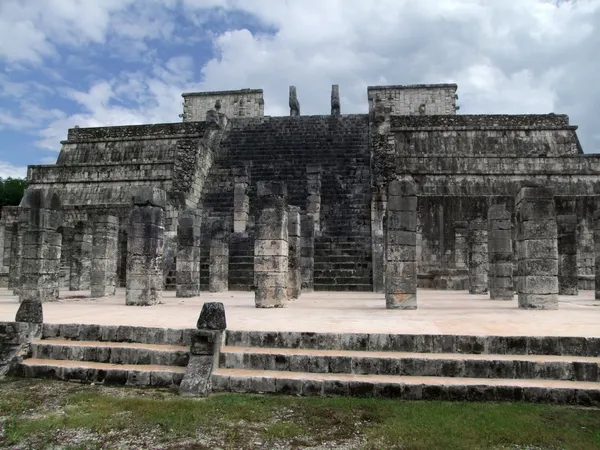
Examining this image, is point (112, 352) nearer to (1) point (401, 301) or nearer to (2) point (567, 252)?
(1) point (401, 301)

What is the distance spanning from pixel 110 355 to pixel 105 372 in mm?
404

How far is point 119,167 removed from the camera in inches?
1027

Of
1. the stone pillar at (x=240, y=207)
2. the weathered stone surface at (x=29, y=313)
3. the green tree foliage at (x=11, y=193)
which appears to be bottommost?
the weathered stone surface at (x=29, y=313)

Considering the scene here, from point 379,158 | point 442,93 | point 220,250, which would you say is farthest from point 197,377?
point 442,93

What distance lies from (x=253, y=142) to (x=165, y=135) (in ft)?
17.3

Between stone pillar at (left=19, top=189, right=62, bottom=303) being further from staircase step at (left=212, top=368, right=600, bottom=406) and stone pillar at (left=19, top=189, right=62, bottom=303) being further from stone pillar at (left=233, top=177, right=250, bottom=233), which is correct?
staircase step at (left=212, top=368, right=600, bottom=406)

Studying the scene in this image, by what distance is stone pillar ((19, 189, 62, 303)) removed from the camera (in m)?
12.7

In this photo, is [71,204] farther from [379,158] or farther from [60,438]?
[60,438]

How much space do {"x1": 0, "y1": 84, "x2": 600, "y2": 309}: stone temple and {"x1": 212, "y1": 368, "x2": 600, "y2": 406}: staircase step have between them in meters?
5.06

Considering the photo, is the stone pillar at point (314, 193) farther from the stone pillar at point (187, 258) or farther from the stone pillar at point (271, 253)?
the stone pillar at point (271, 253)

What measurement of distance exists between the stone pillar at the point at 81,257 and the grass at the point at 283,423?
13.0 meters

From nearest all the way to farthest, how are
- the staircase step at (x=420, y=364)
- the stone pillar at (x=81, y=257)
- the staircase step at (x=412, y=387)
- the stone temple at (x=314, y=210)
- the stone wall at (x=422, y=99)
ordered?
1. the staircase step at (x=412, y=387)
2. the staircase step at (x=420, y=364)
3. the stone temple at (x=314, y=210)
4. the stone pillar at (x=81, y=257)
5. the stone wall at (x=422, y=99)

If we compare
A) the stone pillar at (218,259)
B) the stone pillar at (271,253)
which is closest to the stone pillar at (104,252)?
the stone pillar at (218,259)

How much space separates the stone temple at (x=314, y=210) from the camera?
38.3 ft
